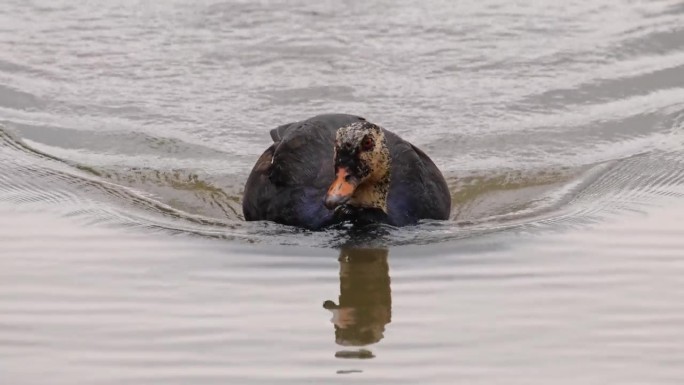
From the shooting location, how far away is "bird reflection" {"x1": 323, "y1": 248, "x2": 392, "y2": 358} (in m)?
6.81

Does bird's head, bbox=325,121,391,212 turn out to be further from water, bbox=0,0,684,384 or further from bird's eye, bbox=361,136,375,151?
water, bbox=0,0,684,384

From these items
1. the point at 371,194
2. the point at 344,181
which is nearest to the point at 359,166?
the point at 344,181

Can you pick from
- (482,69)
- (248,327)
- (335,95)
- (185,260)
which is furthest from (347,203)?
(482,69)

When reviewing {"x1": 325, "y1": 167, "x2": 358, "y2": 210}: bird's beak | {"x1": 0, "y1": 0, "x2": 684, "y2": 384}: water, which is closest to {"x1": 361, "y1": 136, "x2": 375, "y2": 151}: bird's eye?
{"x1": 325, "y1": 167, "x2": 358, "y2": 210}: bird's beak

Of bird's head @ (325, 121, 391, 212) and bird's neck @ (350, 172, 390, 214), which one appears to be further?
bird's neck @ (350, 172, 390, 214)

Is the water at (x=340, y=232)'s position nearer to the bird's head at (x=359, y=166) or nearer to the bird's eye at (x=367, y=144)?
the bird's head at (x=359, y=166)

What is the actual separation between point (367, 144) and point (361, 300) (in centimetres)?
139

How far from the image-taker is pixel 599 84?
42.4ft

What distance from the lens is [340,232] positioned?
8867 mm

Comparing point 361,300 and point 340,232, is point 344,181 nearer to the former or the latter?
point 340,232

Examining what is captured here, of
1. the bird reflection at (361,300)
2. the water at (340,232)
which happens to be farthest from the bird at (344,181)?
the bird reflection at (361,300)

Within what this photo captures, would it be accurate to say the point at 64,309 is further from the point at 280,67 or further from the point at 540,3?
the point at 540,3

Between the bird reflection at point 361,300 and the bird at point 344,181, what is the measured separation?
0.35 m

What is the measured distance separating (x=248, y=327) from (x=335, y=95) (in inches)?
245
